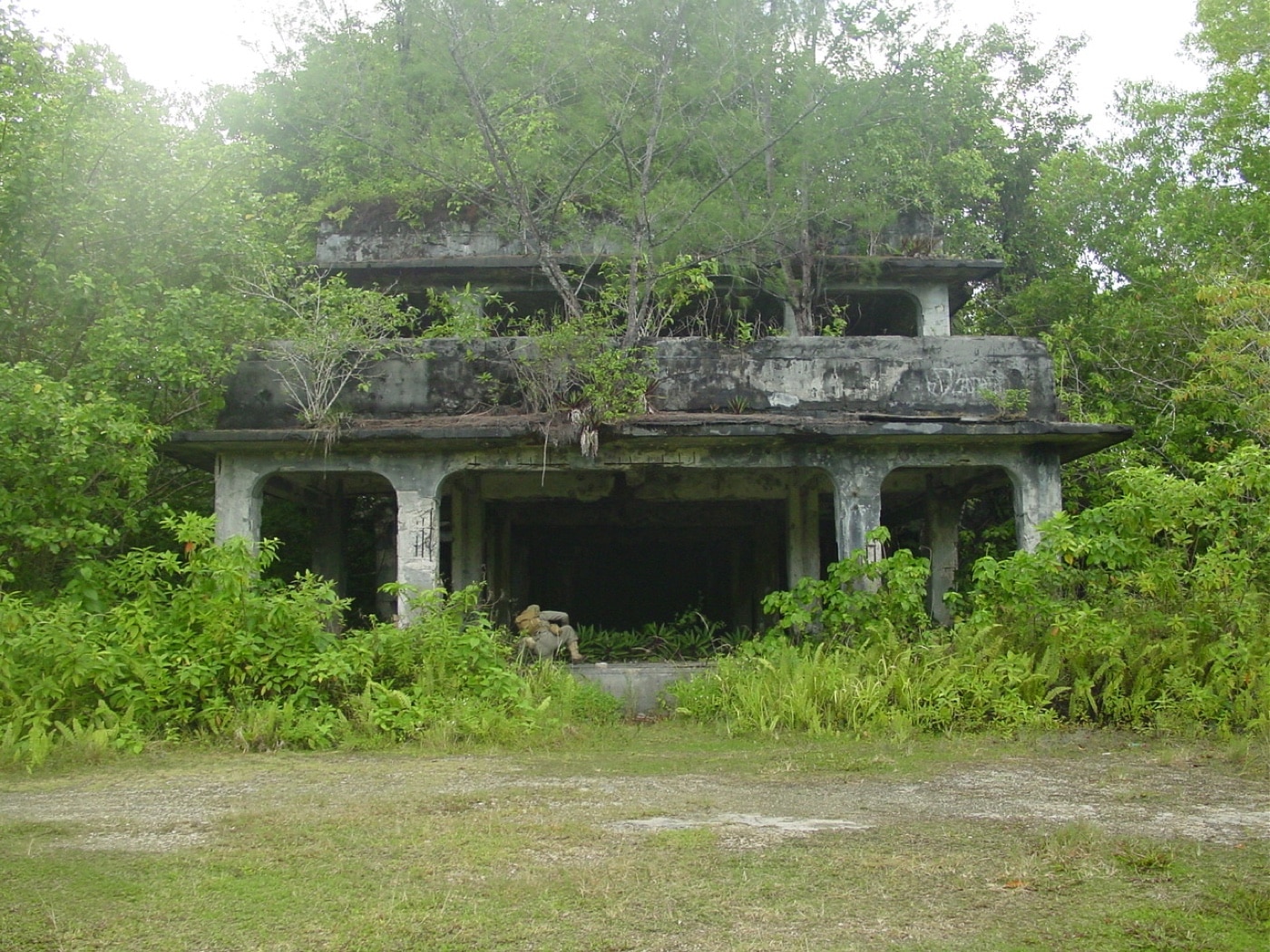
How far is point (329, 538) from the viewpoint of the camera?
1445 cm

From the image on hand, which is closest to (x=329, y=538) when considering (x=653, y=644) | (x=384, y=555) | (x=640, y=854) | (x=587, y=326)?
(x=384, y=555)

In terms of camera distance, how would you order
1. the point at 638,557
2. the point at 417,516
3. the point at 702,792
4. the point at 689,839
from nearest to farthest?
the point at 689,839, the point at 702,792, the point at 417,516, the point at 638,557

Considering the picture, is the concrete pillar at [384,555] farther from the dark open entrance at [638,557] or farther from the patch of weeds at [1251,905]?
the patch of weeds at [1251,905]

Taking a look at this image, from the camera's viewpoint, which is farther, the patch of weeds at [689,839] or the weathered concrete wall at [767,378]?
the weathered concrete wall at [767,378]

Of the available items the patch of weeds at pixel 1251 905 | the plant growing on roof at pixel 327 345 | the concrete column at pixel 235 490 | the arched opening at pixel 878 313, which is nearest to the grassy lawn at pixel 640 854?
A: the patch of weeds at pixel 1251 905

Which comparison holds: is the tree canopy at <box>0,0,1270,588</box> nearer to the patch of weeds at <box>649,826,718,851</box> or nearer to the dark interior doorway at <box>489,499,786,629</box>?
the dark interior doorway at <box>489,499,786,629</box>

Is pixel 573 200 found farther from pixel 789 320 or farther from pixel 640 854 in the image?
pixel 640 854

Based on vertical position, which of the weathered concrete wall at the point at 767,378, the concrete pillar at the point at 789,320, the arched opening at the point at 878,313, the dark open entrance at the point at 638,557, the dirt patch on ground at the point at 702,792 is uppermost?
the arched opening at the point at 878,313

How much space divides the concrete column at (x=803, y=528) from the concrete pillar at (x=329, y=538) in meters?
5.29

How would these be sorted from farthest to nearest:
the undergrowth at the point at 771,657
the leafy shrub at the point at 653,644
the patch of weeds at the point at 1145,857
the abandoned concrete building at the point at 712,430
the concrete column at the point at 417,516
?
1. the leafy shrub at the point at 653,644
2. the concrete column at the point at 417,516
3. the abandoned concrete building at the point at 712,430
4. the undergrowth at the point at 771,657
5. the patch of weeds at the point at 1145,857

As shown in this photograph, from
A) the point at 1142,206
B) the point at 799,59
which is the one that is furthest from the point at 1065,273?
the point at 799,59

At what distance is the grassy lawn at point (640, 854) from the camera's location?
3809 mm

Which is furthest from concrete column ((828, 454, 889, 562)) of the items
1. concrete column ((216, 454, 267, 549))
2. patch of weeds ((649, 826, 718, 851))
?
patch of weeds ((649, 826, 718, 851))

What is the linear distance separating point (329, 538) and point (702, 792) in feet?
29.8
